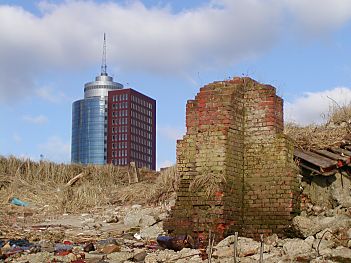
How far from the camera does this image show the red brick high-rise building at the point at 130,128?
9694 cm

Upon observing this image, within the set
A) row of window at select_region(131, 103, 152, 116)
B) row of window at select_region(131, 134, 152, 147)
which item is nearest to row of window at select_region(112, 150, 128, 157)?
row of window at select_region(131, 134, 152, 147)

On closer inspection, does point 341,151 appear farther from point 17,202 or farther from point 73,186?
point 73,186

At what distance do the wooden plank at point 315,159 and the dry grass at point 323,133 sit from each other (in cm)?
33

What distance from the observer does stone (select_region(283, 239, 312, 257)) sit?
7.89 m

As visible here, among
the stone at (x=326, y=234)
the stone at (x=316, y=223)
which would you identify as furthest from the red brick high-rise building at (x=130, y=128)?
the stone at (x=326, y=234)

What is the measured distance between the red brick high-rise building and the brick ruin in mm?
85308

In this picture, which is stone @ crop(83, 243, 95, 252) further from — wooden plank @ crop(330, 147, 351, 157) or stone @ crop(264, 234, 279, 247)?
wooden plank @ crop(330, 147, 351, 157)

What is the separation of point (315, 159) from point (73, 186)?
12323mm

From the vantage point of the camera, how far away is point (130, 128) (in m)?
96.9

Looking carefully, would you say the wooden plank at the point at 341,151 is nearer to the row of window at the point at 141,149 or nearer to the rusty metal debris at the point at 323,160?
the rusty metal debris at the point at 323,160

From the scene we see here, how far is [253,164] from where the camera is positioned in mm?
9734

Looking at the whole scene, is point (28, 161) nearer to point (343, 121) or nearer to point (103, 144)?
point (343, 121)

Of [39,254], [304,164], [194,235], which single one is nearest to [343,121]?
[304,164]

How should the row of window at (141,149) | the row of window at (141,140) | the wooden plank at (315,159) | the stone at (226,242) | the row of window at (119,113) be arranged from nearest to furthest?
the stone at (226,242)
the wooden plank at (315,159)
the row of window at (141,149)
the row of window at (141,140)
the row of window at (119,113)
